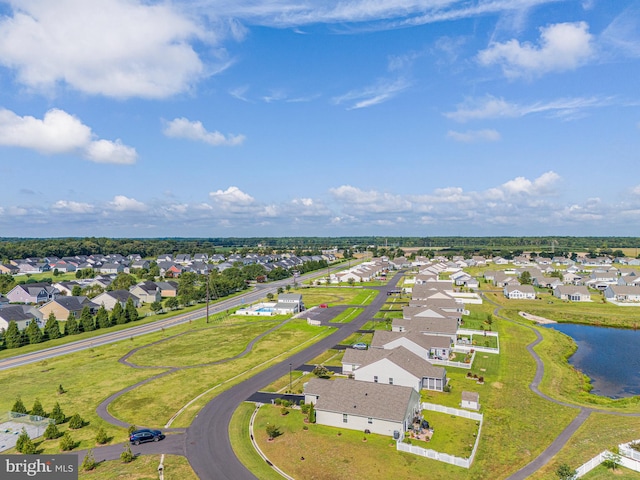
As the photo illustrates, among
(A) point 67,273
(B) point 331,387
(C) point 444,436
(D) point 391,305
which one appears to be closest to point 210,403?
(B) point 331,387

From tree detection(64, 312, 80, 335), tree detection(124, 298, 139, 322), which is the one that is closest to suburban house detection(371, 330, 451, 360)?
tree detection(124, 298, 139, 322)

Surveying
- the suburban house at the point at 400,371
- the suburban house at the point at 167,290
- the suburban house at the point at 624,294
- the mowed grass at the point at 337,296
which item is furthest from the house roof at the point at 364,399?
the suburban house at the point at 624,294

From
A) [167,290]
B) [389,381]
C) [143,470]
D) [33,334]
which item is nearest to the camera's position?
[143,470]

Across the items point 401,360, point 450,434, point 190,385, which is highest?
point 401,360

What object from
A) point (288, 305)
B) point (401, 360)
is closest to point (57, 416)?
point (401, 360)

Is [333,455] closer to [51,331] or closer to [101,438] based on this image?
[101,438]

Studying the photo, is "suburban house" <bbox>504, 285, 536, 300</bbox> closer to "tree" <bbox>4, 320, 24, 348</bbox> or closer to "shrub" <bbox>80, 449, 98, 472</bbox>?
"shrub" <bbox>80, 449, 98, 472</bbox>
